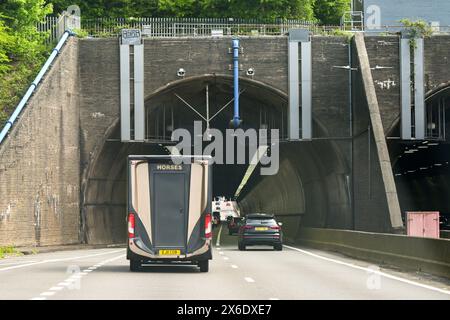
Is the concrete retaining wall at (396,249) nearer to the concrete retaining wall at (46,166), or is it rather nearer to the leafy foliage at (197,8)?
the concrete retaining wall at (46,166)

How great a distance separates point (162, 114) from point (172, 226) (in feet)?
102

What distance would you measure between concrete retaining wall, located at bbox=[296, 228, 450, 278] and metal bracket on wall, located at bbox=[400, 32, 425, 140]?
30.1 ft

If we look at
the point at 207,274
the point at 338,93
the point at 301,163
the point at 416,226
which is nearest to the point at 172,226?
the point at 207,274

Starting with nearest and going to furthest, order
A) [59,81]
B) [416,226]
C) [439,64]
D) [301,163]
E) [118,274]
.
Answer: [118,274] < [416,226] < [59,81] < [439,64] < [301,163]

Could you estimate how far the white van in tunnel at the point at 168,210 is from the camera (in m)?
22.6

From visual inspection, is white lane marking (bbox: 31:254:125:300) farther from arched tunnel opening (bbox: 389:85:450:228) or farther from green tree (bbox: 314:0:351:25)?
green tree (bbox: 314:0:351:25)

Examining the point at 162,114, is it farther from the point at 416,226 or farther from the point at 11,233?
the point at 416,226

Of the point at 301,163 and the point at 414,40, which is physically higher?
the point at 414,40

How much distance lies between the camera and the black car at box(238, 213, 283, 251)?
1534 inches

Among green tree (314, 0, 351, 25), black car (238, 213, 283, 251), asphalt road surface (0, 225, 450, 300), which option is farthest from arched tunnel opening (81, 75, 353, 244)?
asphalt road surface (0, 225, 450, 300)

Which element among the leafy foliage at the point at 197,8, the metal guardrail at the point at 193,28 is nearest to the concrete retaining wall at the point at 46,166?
the metal guardrail at the point at 193,28

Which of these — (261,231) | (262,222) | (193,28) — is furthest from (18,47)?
(261,231)

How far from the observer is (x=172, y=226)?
22.7 m

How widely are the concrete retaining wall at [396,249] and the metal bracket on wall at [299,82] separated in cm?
801
